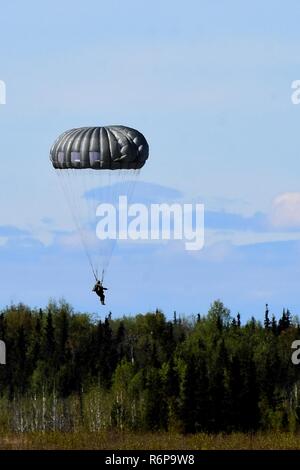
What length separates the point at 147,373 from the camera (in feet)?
385

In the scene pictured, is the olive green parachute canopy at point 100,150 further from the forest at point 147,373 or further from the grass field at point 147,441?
the forest at point 147,373

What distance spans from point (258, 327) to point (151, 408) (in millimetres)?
Result: 26707

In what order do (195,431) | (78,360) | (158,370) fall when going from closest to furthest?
(195,431) → (158,370) → (78,360)

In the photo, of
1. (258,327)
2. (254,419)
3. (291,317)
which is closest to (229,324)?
(258,327)

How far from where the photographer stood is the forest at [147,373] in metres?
112

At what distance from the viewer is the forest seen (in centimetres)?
11181

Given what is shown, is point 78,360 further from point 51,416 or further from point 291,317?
point 291,317

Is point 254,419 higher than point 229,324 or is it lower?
lower

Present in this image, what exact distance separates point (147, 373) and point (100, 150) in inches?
2359

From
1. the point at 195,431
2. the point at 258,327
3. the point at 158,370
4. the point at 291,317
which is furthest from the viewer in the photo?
the point at 291,317

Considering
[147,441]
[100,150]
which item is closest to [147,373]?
[147,441]

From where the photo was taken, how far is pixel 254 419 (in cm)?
11250

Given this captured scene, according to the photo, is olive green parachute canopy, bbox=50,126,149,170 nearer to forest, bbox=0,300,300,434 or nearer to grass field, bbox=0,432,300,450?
grass field, bbox=0,432,300,450

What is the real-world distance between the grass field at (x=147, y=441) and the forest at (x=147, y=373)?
4.47 ft
